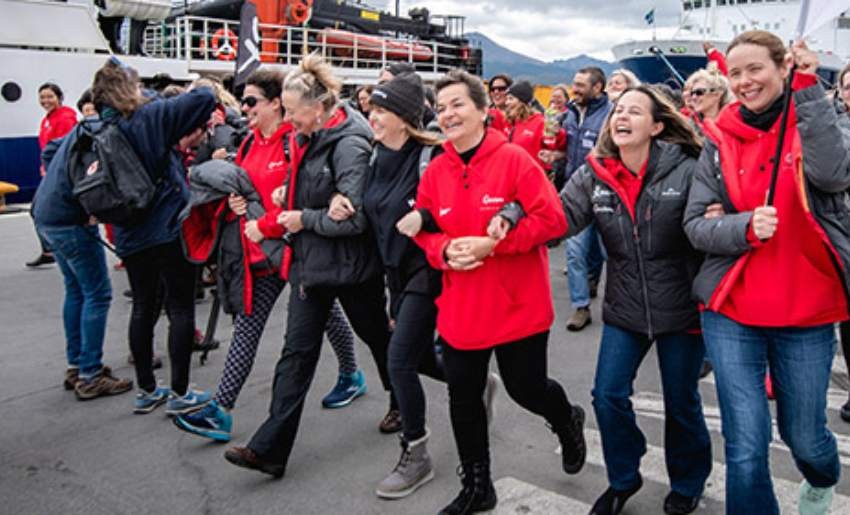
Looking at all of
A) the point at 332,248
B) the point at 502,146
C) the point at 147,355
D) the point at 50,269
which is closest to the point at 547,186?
the point at 502,146

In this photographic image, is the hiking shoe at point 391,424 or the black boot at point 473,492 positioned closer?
the black boot at point 473,492

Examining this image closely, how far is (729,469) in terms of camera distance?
111 inches

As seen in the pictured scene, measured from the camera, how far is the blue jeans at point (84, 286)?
4.80m

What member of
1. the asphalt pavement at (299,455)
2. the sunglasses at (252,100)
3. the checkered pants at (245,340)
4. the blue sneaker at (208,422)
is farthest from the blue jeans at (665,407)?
the sunglasses at (252,100)

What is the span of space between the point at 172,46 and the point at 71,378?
1523cm

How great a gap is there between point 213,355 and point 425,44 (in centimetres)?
1921

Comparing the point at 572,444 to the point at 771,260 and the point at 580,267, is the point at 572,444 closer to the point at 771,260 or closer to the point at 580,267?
the point at 771,260

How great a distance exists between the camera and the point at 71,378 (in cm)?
515

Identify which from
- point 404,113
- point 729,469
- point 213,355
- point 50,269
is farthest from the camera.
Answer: point 50,269

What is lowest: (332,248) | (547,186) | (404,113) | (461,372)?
(461,372)

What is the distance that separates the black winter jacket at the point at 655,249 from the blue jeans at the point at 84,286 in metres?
3.25

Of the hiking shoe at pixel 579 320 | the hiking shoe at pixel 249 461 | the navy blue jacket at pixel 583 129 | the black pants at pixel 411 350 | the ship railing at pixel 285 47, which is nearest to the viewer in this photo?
the black pants at pixel 411 350

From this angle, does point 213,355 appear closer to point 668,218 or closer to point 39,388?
point 39,388

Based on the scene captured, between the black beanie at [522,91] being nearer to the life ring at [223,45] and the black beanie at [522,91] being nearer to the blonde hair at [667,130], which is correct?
the blonde hair at [667,130]
